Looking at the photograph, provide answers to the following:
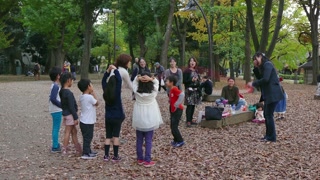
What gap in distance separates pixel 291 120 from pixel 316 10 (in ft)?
78.8

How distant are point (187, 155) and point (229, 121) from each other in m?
3.26

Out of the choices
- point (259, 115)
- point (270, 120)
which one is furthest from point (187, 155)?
point (259, 115)

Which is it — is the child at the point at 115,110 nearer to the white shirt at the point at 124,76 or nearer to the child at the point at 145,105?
the white shirt at the point at 124,76

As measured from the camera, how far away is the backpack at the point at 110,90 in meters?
5.69

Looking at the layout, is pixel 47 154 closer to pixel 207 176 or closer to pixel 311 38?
pixel 207 176

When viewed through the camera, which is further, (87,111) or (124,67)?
(87,111)

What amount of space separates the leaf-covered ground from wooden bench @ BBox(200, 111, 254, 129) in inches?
7.6

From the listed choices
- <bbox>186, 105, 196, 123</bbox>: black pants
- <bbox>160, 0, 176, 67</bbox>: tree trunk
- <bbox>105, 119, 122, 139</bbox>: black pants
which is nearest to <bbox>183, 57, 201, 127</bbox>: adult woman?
<bbox>186, 105, 196, 123</bbox>: black pants

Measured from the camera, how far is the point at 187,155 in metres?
6.51

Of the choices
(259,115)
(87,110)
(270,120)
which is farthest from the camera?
(259,115)

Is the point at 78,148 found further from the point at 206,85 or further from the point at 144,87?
the point at 206,85

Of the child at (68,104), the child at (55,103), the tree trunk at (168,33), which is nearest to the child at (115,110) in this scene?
the child at (68,104)

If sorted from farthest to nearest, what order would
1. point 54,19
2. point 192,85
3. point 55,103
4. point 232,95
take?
1. point 54,19
2. point 232,95
3. point 192,85
4. point 55,103

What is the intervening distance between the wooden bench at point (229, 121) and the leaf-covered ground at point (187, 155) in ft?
0.63
